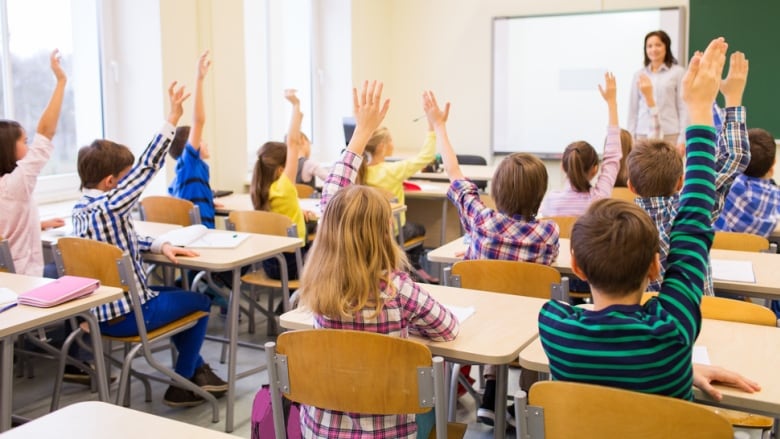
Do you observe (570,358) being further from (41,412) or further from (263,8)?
(263,8)

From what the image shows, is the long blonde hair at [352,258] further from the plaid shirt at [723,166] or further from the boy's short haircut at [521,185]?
the plaid shirt at [723,166]

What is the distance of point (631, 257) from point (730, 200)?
2.44 meters

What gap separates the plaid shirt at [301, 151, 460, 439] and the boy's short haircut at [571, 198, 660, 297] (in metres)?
0.49

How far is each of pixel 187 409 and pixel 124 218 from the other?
0.89m

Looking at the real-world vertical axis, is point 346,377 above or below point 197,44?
below

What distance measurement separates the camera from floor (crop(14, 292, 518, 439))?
10.5 feet

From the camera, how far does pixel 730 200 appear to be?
376cm

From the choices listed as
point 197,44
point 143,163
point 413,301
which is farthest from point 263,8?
point 413,301

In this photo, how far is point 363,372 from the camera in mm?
1826

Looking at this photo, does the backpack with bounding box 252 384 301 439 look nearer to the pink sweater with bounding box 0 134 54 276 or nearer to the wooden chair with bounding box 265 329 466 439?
the wooden chair with bounding box 265 329 466 439

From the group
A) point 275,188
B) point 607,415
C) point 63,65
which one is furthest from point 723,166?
point 63,65

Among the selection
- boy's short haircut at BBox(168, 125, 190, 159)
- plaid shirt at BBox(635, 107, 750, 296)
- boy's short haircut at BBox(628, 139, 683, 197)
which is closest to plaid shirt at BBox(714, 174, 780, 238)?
plaid shirt at BBox(635, 107, 750, 296)

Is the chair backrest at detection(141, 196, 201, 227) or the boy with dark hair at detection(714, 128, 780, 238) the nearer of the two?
the boy with dark hair at detection(714, 128, 780, 238)

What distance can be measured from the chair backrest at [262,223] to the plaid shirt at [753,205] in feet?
6.98
